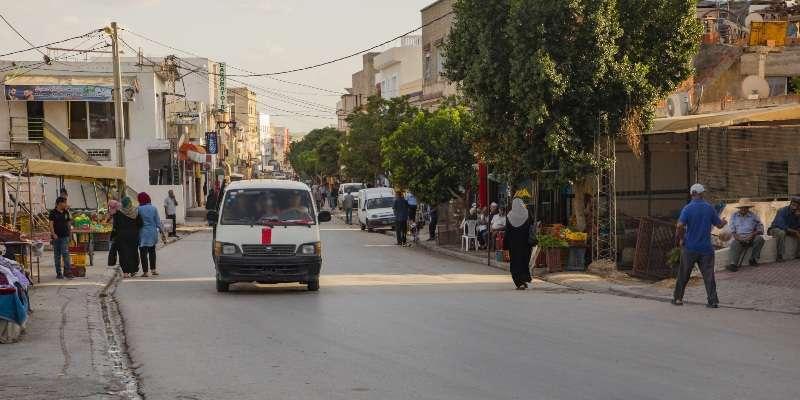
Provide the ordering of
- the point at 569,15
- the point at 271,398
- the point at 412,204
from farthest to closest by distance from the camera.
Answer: the point at 412,204, the point at 569,15, the point at 271,398

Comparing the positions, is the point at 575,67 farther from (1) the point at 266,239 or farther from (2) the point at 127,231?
(2) the point at 127,231

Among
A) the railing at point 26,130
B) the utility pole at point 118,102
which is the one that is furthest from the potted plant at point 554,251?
the railing at point 26,130

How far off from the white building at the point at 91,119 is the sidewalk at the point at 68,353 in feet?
116

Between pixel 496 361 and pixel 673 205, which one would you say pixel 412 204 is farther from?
pixel 496 361

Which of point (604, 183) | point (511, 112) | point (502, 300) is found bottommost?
point (502, 300)

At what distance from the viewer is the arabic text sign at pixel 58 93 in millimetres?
50406

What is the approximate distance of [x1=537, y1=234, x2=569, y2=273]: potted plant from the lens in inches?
896

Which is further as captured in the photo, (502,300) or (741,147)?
(741,147)

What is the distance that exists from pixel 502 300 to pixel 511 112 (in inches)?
324

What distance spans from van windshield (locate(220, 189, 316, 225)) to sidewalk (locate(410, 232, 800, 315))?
18.1 feet

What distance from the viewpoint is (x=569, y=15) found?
72.6ft

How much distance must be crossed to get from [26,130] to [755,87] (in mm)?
36664

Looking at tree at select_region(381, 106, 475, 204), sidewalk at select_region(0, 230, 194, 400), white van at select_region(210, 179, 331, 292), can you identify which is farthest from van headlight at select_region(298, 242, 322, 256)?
tree at select_region(381, 106, 475, 204)

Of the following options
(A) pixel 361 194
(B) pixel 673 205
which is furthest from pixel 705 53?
(A) pixel 361 194
